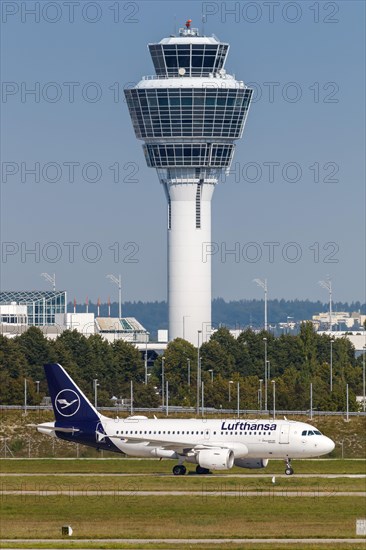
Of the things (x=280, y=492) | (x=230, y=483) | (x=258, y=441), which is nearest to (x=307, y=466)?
(x=258, y=441)

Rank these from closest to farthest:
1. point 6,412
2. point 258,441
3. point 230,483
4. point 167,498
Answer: point 167,498 < point 230,483 < point 258,441 < point 6,412

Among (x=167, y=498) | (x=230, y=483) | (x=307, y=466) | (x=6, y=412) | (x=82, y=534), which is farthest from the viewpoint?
(x=6, y=412)

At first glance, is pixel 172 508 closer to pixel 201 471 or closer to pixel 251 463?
pixel 201 471

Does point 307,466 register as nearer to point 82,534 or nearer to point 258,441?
point 258,441

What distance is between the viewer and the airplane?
96.8 metres

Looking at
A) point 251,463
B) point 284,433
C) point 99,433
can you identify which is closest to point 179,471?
point 251,463

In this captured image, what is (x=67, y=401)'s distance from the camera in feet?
330

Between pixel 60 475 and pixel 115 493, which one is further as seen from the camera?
pixel 60 475

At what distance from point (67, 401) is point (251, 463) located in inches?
492

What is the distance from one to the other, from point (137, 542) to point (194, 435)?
38.1m

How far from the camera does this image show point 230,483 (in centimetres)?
8850

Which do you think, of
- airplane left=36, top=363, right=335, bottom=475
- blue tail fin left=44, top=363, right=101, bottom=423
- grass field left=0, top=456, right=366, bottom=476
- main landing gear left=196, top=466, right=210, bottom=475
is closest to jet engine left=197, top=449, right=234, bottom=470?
airplane left=36, top=363, right=335, bottom=475

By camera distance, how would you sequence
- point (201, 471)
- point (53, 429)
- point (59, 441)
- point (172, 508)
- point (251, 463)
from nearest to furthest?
point (172, 508), point (201, 471), point (251, 463), point (53, 429), point (59, 441)

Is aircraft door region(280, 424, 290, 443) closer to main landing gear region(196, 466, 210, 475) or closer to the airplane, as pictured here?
the airplane
